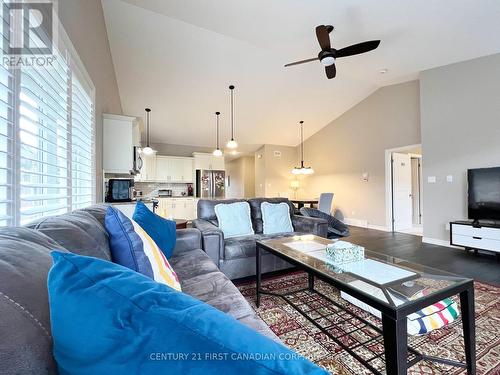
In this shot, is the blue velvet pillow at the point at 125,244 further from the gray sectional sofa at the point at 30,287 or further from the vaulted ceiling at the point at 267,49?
the vaulted ceiling at the point at 267,49

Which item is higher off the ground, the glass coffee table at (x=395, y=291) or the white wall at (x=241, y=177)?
the white wall at (x=241, y=177)

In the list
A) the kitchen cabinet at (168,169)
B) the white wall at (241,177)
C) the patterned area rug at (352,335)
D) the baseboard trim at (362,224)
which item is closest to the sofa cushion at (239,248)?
the patterned area rug at (352,335)

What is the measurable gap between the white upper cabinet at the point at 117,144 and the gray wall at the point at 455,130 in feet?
16.8

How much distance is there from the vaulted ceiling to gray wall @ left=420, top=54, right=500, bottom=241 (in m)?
0.26

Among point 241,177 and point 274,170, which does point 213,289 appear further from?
point 241,177

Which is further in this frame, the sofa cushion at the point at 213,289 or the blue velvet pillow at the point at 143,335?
the sofa cushion at the point at 213,289

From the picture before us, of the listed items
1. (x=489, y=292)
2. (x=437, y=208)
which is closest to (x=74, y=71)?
(x=489, y=292)

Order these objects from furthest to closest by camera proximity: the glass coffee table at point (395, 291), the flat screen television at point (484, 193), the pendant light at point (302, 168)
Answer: the pendant light at point (302, 168) → the flat screen television at point (484, 193) → the glass coffee table at point (395, 291)

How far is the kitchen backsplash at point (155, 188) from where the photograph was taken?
7207mm

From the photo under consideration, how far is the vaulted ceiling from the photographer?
2984mm

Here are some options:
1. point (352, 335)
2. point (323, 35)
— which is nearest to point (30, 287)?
point (352, 335)

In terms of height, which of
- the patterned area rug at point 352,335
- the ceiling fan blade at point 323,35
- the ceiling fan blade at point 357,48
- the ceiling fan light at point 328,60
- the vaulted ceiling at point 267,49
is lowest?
the patterned area rug at point 352,335

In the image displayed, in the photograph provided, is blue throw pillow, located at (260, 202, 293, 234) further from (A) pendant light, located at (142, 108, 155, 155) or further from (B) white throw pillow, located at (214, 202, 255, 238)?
(A) pendant light, located at (142, 108, 155, 155)

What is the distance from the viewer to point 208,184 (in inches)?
294
